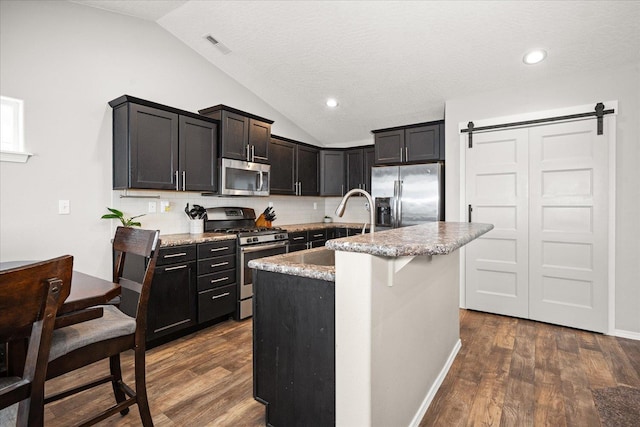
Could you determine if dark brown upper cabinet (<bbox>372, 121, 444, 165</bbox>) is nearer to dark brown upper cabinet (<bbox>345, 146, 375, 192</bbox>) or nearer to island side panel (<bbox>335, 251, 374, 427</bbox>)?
dark brown upper cabinet (<bbox>345, 146, 375, 192</bbox>)

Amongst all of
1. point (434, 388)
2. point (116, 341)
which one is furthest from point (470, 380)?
point (116, 341)

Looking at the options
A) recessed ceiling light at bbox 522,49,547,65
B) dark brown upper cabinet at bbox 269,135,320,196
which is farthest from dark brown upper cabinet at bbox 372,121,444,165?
recessed ceiling light at bbox 522,49,547,65

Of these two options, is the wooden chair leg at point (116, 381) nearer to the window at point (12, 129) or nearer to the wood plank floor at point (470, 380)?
the wood plank floor at point (470, 380)

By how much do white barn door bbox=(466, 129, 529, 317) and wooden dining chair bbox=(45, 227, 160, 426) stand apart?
3.35 m

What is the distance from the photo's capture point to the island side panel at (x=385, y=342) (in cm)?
131

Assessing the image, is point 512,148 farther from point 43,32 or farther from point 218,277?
point 43,32

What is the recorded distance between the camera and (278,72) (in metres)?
3.94

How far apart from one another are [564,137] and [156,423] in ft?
13.4

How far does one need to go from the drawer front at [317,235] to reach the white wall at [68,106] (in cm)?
205

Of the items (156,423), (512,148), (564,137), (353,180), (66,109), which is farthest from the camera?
(353,180)

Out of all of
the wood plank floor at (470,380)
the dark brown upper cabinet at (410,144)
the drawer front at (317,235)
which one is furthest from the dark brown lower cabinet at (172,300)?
the dark brown upper cabinet at (410,144)

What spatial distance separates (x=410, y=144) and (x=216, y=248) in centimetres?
280

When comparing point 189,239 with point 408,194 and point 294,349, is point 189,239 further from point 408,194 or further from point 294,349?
point 408,194

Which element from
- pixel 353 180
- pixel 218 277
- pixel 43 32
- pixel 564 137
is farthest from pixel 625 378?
pixel 43 32
